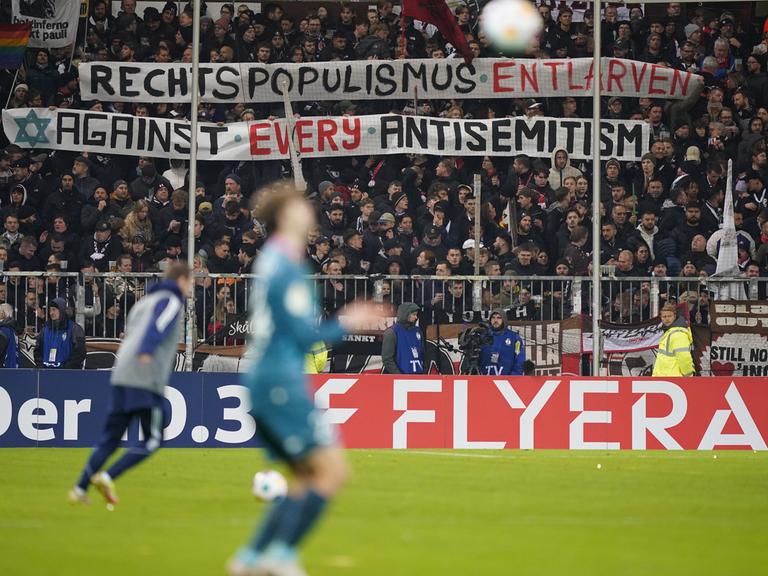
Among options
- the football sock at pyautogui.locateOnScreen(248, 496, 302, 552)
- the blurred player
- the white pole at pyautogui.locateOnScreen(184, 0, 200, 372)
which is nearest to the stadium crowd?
the white pole at pyautogui.locateOnScreen(184, 0, 200, 372)

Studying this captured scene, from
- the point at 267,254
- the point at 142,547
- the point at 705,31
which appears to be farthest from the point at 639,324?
the point at 267,254

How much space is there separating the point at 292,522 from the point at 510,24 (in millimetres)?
18791

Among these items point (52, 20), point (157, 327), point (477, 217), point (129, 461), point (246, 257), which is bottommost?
point (129, 461)

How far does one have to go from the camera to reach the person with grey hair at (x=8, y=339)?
20141 mm

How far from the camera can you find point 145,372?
12.0 m

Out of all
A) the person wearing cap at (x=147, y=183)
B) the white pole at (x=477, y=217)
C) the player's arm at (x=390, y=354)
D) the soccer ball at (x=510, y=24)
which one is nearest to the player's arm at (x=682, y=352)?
the white pole at (x=477, y=217)

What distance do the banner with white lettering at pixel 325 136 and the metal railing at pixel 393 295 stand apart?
133 inches

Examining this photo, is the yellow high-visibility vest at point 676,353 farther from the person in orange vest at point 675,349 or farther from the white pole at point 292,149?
the white pole at point 292,149

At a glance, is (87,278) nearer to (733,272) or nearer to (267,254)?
(733,272)

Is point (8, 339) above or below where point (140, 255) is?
below

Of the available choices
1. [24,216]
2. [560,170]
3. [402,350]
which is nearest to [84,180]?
[24,216]

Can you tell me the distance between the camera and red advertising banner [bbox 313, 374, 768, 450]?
2064cm

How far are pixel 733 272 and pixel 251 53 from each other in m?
9.11

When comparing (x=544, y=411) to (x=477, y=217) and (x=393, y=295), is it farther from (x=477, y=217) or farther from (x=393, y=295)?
(x=477, y=217)
